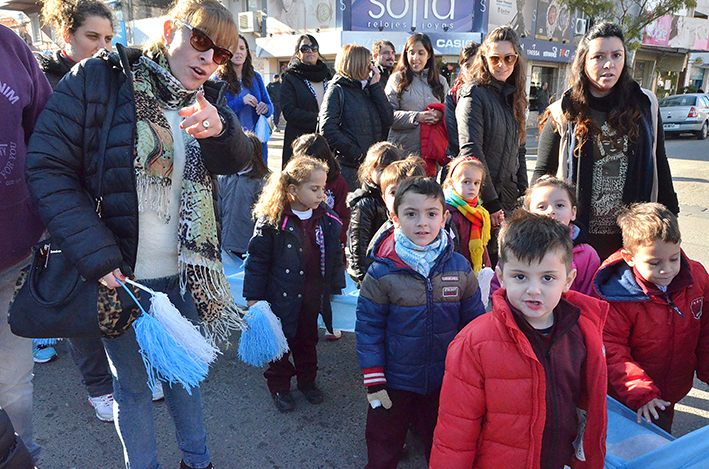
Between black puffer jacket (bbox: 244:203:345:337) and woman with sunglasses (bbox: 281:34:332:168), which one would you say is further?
woman with sunglasses (bbox: 281:34:332:168)

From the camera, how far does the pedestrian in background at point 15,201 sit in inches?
71.8

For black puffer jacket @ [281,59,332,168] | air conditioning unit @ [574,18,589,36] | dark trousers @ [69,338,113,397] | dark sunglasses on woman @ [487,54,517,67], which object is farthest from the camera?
air conditioning unit @ [574,18,589,36]

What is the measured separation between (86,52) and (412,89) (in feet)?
9.45

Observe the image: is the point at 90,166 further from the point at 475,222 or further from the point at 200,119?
the point at 475,222

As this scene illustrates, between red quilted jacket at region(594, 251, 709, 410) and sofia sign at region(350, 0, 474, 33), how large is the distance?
1957 cm

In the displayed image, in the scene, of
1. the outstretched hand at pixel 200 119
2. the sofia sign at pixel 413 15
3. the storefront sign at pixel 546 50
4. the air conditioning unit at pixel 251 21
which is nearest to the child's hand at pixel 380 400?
the outstretched hand at pixel 200 119

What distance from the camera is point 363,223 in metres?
3.21

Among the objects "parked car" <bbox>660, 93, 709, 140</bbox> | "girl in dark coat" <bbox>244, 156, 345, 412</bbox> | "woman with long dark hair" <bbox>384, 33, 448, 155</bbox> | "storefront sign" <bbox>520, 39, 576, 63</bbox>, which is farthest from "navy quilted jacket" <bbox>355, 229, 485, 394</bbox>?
"storefront sign" <bbox>520, 39, 576, 63</bbox>

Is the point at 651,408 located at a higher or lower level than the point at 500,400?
lower

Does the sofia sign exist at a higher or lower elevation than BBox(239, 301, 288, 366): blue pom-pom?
higher

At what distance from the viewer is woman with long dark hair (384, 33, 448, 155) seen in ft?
15.4

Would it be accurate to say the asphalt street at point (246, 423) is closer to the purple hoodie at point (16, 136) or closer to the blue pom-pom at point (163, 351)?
the blue pom-pom at point (163, 351)

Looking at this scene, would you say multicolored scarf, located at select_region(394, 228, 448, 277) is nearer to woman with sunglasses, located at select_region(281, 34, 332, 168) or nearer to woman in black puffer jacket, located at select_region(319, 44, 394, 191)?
woman in black puffer jacket, located at select_region(319, 44, 394, 191)

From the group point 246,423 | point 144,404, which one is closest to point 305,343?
point 246,423
